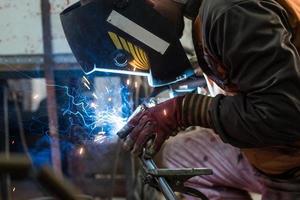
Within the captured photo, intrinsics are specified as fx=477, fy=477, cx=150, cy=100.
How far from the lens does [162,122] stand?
1.64m

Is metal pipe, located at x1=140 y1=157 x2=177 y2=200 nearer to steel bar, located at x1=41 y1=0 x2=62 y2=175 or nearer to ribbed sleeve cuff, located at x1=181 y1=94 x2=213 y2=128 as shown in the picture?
ribbed sleeve cuff, located at x1=181 y1=94 x2=213 y2=128

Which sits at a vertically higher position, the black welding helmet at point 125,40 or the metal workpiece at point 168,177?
the black welding helmet at point 125,40

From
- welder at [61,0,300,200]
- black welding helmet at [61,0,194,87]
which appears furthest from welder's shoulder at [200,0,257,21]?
black welding helmet at [61,0,194,87]

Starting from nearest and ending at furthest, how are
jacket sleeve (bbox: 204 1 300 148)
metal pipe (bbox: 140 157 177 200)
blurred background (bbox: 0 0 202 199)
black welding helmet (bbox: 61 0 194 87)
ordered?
jacket sleeve (bbox: 204 1 300 148) < metal pipe (bbox: 140 157 177 200) < black welding helmet (bbox: 61 0 194 87) < blurred background (bbox: 0 0 202 199)

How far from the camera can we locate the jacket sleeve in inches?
53.3

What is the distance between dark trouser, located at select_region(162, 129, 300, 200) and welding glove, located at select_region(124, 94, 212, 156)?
45cm

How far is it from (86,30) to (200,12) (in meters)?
0.46

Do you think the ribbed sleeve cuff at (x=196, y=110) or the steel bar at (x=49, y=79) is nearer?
the ribbed sleeve cuff at (x=196, y=110)

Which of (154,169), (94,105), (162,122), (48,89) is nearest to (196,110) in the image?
(162,122)

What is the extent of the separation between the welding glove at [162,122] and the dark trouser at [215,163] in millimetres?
448

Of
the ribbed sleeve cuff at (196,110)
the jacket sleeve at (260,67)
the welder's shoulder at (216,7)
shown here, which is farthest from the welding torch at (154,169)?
the welder's shoulder at (216,7)

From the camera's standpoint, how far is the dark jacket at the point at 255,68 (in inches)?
53.4

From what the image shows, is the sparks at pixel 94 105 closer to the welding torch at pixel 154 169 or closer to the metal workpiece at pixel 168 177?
the welding torch at pixel 154 169

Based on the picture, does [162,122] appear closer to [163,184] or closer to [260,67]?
[163,184]
